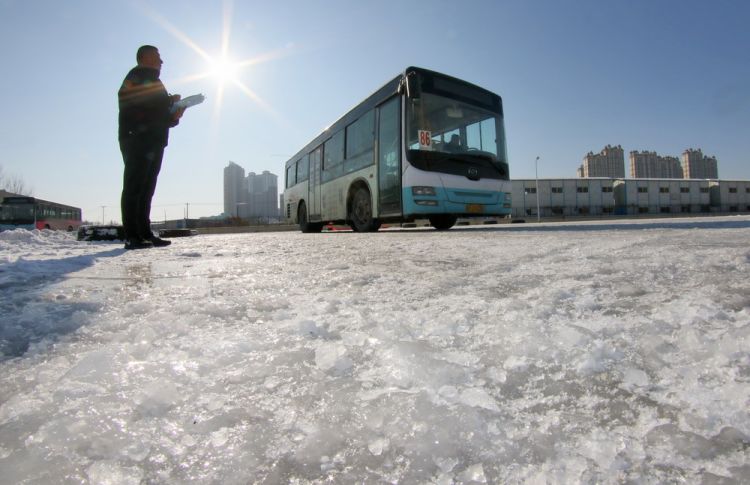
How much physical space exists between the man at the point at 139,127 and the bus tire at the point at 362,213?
413 cm

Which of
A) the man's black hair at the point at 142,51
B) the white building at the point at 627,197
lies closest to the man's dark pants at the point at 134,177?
the man's black hair at the point at 142,51

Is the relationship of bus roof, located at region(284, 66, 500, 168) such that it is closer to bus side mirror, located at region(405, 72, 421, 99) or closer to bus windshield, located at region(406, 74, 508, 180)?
bus windshield, located at region(406, 74, 508, 180)

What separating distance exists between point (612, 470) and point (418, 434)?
282 millimetres

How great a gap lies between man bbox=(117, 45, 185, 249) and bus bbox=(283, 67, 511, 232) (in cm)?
365

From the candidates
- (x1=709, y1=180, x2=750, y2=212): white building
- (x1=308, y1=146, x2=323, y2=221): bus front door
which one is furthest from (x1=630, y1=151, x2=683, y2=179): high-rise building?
(x1=308, y1=146, x2=323, y2=221): bus front door

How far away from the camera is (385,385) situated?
73 centimetres

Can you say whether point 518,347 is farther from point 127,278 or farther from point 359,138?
point 359,138

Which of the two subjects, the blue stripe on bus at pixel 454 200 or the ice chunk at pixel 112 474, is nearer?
the ice chunk at pixel 112 474

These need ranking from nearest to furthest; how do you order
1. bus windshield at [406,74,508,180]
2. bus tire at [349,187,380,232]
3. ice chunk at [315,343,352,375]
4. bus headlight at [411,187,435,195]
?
ice chunk at [315,343,352,375]
bus headlight at [411,187,435,195]
bus windshield at [406,74,508,180]
bus tire at [349,187,380,232]

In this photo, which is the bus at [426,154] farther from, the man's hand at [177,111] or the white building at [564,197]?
the white building at [564,197]

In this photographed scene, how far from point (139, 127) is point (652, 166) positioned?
305 feet

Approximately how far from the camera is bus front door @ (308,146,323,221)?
32.2ft

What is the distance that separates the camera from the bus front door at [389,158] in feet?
21.2

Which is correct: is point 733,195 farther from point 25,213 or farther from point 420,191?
point 25,213
